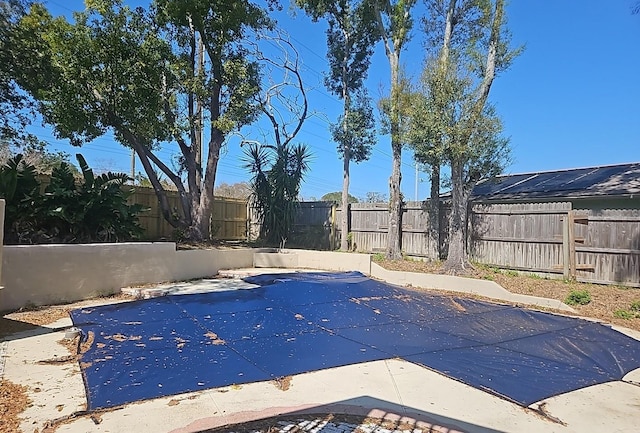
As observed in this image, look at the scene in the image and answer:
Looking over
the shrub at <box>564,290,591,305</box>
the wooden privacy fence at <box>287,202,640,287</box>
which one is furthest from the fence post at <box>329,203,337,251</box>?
the shrub at <box>564,290,591,305</box>

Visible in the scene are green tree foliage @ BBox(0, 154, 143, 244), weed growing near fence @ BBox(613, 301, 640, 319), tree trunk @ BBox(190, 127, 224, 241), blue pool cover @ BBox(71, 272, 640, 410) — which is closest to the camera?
blue pool cover @ BBox(71, 272, 640, 410)

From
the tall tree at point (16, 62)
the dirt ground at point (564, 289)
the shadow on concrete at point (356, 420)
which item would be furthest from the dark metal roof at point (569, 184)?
the tall tree at point (16, 62)

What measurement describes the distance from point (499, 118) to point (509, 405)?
22.9 ft

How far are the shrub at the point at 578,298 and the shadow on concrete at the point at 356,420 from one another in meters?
4.68

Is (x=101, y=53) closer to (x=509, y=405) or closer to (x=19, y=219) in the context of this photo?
(x=19, y=219)

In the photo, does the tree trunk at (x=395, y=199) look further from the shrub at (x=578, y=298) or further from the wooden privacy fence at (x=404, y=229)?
the shrub at (x=578, y=298)

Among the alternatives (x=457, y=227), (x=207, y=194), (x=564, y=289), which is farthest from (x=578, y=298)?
(x=207, y=194)

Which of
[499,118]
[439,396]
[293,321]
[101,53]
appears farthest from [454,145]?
[101,53]

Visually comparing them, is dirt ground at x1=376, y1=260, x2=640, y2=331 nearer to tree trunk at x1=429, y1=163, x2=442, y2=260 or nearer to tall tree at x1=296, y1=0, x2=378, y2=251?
tree trunk at x1=429, y1=163, x2=442, y2=260

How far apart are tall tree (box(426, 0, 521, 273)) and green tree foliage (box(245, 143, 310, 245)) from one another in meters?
4.72

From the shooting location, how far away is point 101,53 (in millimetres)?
8461

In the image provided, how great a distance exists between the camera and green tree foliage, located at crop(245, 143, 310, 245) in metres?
12.1

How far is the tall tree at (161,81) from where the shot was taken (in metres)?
8.51

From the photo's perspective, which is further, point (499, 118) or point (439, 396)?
point (499, 118)
